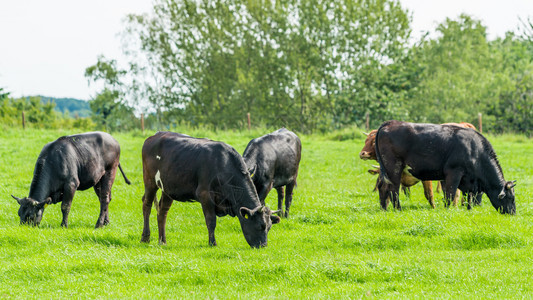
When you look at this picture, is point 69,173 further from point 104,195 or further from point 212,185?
point 212,185

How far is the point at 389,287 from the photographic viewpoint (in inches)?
303

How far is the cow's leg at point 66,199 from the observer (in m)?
12.3

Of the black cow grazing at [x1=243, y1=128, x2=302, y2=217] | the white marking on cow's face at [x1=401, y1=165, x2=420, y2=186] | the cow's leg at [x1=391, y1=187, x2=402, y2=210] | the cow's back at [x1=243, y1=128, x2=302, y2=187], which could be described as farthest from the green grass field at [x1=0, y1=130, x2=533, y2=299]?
the cow's back at [x1=243, y1=128, x2=302, y2=187]

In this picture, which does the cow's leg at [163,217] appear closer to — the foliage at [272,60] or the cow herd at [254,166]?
the cow herd at [254,166]

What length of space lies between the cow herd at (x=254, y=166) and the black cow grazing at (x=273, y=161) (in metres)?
0.02

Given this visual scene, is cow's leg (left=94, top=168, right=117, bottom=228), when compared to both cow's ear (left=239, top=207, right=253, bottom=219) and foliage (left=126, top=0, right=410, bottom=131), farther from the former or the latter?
foliage (left=126, top=0, right=410, bottom=131)

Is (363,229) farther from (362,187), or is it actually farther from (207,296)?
(362,187)

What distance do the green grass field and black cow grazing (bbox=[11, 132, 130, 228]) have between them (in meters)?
0.44

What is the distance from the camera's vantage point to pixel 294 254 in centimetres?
953

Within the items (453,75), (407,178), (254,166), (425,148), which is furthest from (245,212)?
(453,75)

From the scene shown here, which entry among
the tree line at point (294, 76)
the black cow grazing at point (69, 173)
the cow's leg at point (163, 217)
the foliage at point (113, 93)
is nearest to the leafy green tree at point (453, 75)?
the tree line at point (294, 76)

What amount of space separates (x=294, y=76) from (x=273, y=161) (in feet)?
115

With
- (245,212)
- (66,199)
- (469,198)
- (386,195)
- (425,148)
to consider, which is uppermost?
(425,148)

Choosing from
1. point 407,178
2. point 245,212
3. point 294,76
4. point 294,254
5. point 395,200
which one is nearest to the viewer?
point 294,254
